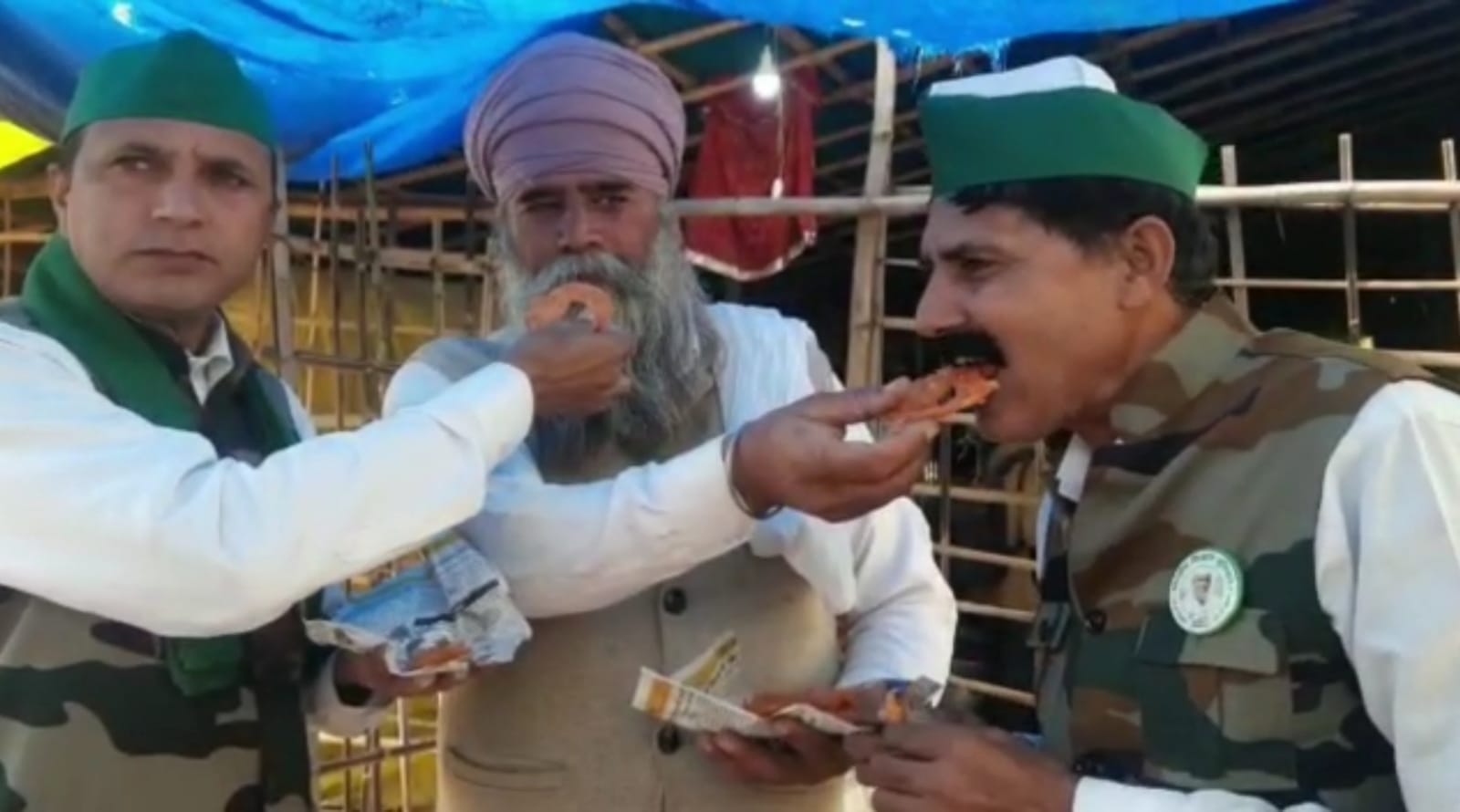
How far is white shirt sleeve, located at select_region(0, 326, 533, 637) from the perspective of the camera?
5.55ft

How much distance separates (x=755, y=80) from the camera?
4938mm

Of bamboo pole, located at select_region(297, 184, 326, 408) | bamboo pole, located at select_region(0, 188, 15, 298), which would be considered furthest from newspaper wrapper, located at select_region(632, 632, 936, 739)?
bamboo pole, located at select_region(0, 188, 15, 298)

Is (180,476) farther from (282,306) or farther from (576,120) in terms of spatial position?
(282,306)

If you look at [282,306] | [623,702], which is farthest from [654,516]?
→ [282,306]

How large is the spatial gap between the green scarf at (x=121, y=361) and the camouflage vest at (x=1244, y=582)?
1.01 metres

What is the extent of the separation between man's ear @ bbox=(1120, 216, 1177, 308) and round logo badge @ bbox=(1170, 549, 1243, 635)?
32 centimetres

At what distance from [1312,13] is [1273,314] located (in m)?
3.24

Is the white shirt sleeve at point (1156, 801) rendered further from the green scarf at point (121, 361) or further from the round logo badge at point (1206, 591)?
the green scarf at point (121, 361)

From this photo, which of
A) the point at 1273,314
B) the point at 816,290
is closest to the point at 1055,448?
the point at 816,290

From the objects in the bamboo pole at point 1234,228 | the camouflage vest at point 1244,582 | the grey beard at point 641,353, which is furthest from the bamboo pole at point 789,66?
the camouflage vest at point 1244,582

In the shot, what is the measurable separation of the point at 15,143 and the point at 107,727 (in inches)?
101

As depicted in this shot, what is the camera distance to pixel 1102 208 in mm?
1790

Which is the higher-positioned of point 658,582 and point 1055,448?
point 1055,448

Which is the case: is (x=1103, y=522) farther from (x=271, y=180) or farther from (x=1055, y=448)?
(x=271, y=180)
